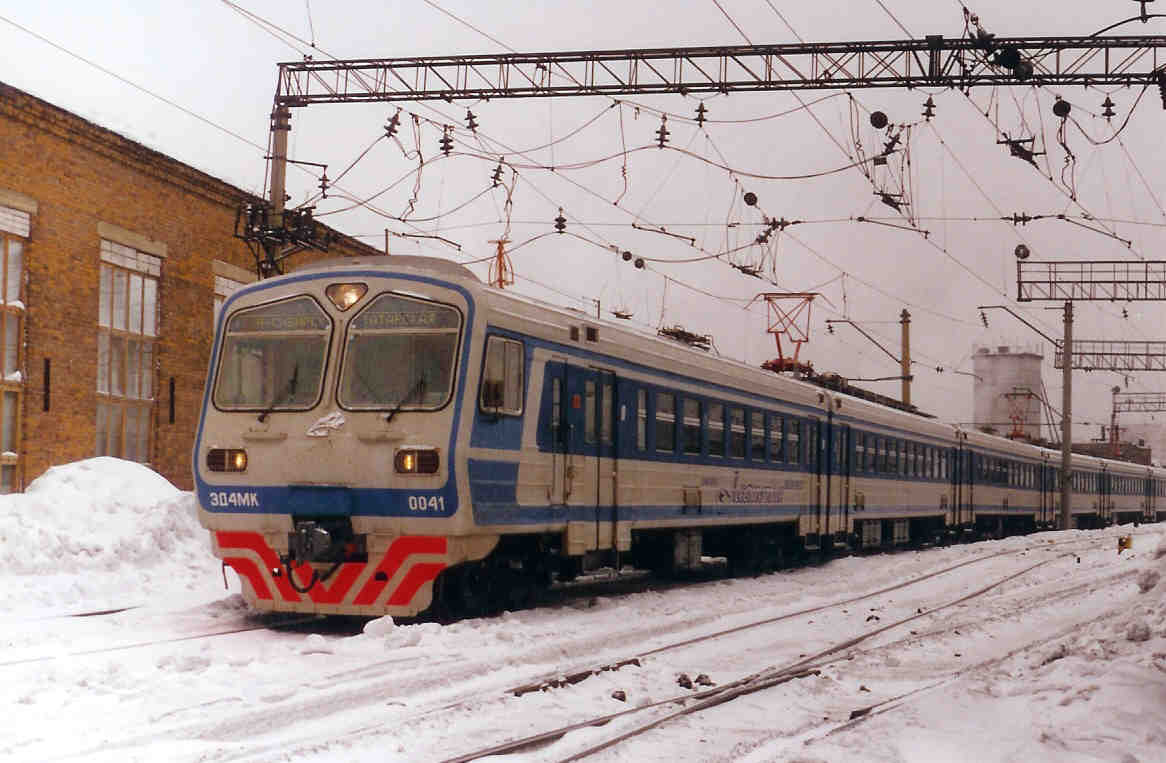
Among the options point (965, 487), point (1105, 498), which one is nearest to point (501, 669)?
point (965, 487)

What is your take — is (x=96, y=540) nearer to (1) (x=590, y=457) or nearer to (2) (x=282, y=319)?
(2) (x=282, y=319)

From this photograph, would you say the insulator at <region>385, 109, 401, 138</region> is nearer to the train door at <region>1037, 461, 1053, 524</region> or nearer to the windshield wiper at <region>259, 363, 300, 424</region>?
the windshield wiper at <region>259, 363, 300, 424</region>

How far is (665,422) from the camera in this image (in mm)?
15680

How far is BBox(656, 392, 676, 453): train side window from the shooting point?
15477mm

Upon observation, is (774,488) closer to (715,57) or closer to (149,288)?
(715,57)

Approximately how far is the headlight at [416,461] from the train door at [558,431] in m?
1.98

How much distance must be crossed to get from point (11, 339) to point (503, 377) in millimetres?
8563

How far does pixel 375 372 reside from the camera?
11.6 metres

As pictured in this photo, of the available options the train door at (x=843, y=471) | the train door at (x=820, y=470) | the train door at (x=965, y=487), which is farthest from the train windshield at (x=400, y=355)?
the train door at (x=965, y=487)

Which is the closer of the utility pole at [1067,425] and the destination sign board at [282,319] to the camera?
the destination sign board at [282,319]

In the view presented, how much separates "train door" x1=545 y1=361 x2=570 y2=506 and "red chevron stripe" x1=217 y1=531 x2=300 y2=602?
2.77m

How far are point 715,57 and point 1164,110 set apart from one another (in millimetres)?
6568

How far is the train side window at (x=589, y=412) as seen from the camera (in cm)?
1358

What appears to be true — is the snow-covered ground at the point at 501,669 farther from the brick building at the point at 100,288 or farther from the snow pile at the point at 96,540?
the brick building at the point at 100,288
